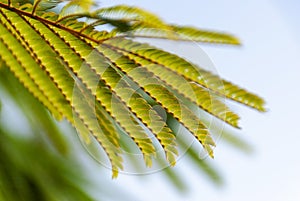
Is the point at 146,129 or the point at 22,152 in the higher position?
the point at 146,129

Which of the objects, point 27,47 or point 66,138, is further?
point 66,138

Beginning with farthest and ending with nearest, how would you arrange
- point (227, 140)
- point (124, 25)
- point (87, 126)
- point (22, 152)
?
point (227, 140) < point (22, 152) < point (87, 126) < point (124, 25)

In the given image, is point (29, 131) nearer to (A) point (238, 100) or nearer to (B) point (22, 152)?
(B) point (22, 152)

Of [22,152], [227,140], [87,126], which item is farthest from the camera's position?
[227,140]

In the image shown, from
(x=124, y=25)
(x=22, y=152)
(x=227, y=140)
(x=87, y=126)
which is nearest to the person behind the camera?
(x=124, y=25)

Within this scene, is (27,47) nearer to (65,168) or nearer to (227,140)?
(65,168)

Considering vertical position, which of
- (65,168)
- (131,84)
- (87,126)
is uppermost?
(131,84)

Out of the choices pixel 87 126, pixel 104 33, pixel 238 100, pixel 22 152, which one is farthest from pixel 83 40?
pixel 22 152

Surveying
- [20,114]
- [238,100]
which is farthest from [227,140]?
[238,100]

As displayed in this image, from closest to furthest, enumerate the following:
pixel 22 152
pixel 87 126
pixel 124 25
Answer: pixel 124 25 → pixel 87 126 → pixel 22 152
